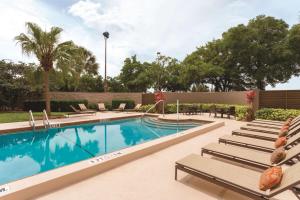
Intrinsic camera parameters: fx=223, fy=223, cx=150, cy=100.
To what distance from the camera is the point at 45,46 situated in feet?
43.2

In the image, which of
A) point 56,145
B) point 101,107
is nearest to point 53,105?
point 101,107

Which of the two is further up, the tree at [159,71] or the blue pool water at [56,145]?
the tree at [159,71]

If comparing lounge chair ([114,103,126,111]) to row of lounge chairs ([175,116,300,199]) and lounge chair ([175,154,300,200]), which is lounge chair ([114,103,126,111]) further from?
lounge chair ([175,154,300,200])

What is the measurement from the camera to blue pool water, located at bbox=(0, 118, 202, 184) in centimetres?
581

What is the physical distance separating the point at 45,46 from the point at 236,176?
13.2m

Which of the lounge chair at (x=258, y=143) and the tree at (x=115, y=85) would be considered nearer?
the lounge chair at (x=258, y=143)

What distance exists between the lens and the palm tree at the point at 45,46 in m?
12.8

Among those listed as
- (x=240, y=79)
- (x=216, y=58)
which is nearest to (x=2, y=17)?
(x=216, y=58)

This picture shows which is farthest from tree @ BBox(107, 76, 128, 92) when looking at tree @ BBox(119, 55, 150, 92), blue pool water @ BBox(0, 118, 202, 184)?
blue pool water @ BBox(0, 118, 202, 184)

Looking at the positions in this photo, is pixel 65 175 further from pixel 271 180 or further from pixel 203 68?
pixel 203 68

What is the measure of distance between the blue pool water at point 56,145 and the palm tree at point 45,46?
179 inches

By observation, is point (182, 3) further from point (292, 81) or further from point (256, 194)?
point (292, 81)

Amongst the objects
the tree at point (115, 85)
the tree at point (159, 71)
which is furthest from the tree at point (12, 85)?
the tree at point (159, 71)

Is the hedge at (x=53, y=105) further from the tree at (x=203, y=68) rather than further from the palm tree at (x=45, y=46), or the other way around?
the tree at (x=203, y=68)
